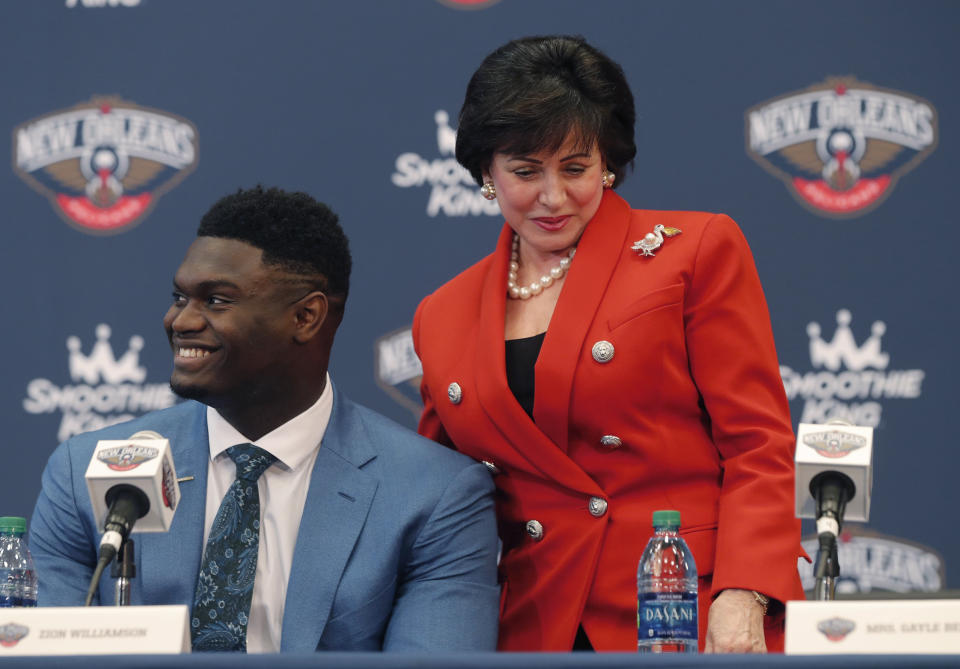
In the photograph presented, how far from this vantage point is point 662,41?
3.61m

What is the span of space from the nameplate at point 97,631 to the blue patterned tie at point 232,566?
22.3 inches

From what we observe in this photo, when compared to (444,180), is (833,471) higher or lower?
lower

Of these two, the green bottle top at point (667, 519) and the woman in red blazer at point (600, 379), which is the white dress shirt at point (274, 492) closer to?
the woman in red blazer at point (600, 379)

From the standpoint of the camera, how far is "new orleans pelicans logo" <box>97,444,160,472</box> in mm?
1941

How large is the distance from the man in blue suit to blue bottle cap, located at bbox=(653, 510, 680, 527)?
1.32 ft

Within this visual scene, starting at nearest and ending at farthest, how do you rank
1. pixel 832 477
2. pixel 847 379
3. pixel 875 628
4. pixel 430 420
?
pixel 875 628 < pixel 832 477 < pixel 430 420 < pixel 847 379

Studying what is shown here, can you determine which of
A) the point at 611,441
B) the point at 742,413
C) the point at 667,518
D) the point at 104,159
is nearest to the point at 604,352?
the point at 611,441

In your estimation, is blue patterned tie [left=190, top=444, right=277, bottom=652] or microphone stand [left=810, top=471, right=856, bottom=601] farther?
blue patterned tie [left=190, top=444, right=277, bottom=652]

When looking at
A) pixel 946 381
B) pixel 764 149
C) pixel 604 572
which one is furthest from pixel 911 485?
pixel 604 572

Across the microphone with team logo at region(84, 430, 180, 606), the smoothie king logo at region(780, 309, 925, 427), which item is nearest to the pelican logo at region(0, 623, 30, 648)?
the microphone with team logo at region(84, 430, 180, 606)

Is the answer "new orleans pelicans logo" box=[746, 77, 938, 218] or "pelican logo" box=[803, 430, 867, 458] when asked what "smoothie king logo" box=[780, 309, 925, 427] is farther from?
"pelican logo" box=[803, 430, 867, 458]

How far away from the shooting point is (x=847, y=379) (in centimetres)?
342

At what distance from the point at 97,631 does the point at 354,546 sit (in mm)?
719

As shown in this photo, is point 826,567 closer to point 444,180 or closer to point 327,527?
point 327,527
